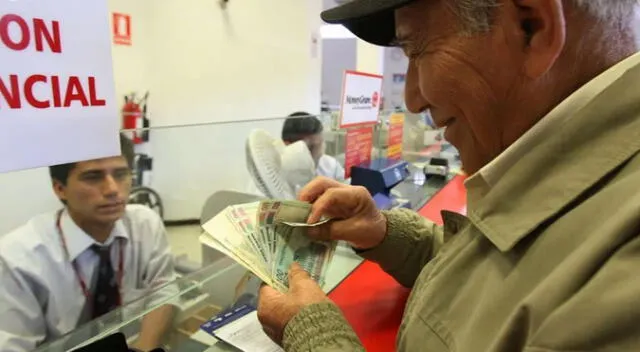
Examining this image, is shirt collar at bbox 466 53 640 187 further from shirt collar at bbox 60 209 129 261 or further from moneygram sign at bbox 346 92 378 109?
shirt collar at bbox 60 209 129 261

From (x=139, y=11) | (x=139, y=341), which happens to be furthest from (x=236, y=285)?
(x=139, y=11)

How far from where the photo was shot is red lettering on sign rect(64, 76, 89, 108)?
0.54 m

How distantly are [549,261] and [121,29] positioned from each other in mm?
3408

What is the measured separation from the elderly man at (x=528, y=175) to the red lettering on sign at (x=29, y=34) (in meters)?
0.41

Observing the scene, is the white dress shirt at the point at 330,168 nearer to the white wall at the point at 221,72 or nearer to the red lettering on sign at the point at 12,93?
the white wall at the point at 221,72

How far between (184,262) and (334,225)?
95 centimetres

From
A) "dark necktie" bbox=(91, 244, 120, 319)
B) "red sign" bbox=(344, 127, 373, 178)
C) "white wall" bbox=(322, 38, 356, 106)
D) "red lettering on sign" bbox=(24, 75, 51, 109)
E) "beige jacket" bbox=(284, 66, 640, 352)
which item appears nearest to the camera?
"beige jacket" bbox=(284, 66, 640, 352)

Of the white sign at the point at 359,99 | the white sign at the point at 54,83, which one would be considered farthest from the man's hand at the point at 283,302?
the white sign at the point at 359,99

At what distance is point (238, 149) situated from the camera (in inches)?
64.1

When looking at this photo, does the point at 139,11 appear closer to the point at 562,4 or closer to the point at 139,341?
the point at 139,341

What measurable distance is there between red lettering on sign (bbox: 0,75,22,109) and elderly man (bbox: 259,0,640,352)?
0.47m

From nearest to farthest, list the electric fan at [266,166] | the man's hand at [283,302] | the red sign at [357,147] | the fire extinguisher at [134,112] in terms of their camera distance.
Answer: the man's hand at [283,302]
the electric fan at [266,166]
the red sign at [357,147]
the fire extinguisher at [134,112]

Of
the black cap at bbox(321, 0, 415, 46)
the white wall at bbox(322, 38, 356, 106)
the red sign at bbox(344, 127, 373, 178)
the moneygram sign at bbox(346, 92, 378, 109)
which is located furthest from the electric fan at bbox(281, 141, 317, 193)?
the white wall at bbox(322, 38, 356, 106)

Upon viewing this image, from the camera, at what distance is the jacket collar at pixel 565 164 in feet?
1.59
